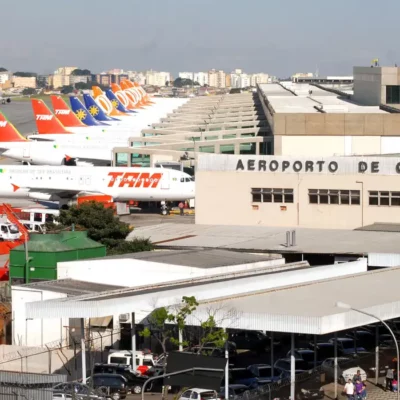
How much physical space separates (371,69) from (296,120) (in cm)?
3956

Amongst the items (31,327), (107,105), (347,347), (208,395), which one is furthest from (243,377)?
(107,105)

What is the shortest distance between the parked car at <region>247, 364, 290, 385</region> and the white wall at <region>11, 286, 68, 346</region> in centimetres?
894

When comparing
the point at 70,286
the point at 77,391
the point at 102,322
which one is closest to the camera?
the point at 77,391

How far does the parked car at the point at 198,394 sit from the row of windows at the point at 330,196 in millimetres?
32946

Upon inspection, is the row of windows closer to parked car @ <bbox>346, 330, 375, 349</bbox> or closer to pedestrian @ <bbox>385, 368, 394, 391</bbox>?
parked car @ <bbox>346, 330, 375, 349</bbox>

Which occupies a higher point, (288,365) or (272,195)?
(272,195)

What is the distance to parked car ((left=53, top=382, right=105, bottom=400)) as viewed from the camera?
111ft

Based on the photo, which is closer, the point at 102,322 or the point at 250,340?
the point at 250,340

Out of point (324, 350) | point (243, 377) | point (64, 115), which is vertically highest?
point (64, 115)

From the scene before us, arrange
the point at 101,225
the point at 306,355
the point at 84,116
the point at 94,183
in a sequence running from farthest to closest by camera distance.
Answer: the point at 84,116
the point at 94,183
the point at 101,225
the point at 306,355

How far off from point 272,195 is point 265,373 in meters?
29.5

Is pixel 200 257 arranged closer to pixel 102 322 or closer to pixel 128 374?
pixel 102 322

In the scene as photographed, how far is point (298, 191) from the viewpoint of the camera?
67.4 meters

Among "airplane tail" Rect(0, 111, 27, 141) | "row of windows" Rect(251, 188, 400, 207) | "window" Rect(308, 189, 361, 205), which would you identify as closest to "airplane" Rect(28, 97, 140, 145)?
"airplane tail" Rect(0, 111, 27, 141)
